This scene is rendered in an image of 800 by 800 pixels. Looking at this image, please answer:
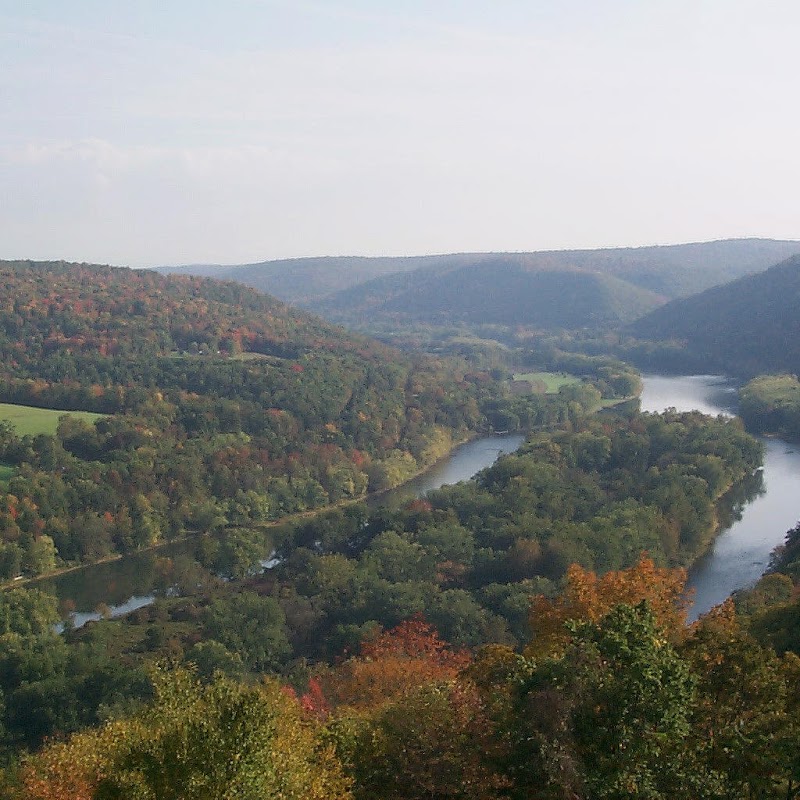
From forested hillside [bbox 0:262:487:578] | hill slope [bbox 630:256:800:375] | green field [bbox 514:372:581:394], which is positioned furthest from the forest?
hill slope [bbox 630:256:800:375]

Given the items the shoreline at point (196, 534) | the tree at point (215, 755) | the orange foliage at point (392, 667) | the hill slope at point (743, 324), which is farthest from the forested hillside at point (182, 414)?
the hill slope at point (743, 324)

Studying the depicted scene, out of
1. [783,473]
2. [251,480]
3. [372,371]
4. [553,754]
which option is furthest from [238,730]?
[372,371]

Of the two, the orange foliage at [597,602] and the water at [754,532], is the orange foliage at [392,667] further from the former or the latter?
the water at [754,532]

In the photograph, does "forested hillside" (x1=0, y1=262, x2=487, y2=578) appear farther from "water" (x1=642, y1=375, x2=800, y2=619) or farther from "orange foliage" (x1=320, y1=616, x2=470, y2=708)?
"water" (x1=642, y1=375, x2=800, y2=619)

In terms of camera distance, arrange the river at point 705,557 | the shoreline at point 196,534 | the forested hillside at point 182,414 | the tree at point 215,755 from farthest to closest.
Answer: the forested hillside at point 182,414 < the shoreline at point 196,534 < the river at point 705,557 < the tree at point 215,755

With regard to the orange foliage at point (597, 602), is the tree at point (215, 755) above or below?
above

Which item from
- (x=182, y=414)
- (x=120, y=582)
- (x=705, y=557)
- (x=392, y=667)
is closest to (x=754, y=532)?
(x=705, y=557)

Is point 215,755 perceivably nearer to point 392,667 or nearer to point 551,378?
point 392,667
